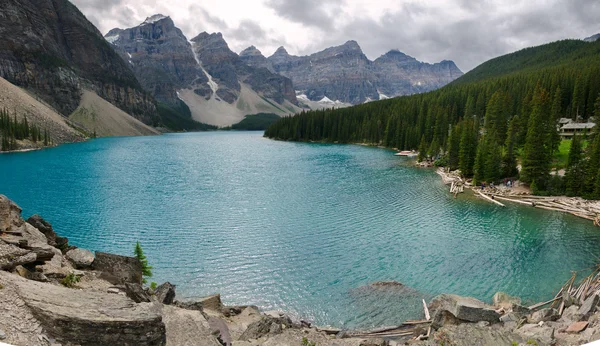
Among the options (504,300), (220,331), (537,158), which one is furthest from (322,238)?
(537,158)

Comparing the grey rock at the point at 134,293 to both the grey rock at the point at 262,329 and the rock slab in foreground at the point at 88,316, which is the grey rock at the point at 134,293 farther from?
the grey rock at the point at 262,329

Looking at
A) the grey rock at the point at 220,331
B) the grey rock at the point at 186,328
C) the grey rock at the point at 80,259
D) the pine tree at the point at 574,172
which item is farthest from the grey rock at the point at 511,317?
the pine tree at the point at 574,172

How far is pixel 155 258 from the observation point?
2422 cm

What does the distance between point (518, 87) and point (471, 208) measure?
2919 inches

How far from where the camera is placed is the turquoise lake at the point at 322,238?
1988 cm

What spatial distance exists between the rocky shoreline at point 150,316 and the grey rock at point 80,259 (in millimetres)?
37

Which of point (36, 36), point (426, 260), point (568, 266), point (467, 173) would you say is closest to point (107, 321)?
point (426, 260)

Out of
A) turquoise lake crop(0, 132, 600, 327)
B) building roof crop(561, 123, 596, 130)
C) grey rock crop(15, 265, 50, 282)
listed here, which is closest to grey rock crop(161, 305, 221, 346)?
grey rock crop(15, 265, 50, 282)

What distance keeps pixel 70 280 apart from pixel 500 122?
75.5 m

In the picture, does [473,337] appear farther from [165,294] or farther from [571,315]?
[165,294]

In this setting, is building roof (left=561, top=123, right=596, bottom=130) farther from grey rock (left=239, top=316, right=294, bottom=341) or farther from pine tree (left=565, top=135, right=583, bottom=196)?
grey rock (left=239, top=316, right=294, bottom=341)

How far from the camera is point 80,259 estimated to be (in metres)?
15.6

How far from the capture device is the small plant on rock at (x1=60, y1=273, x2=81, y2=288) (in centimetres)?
1227

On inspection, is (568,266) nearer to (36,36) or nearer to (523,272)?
(523,272)
